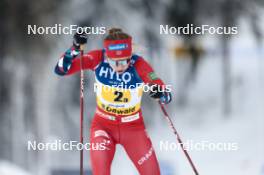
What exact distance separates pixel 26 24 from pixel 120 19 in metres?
1.30

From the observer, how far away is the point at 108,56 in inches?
136

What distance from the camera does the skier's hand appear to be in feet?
11.2

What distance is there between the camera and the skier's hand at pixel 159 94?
342 centimetres

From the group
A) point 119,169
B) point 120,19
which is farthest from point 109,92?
point 120,19
